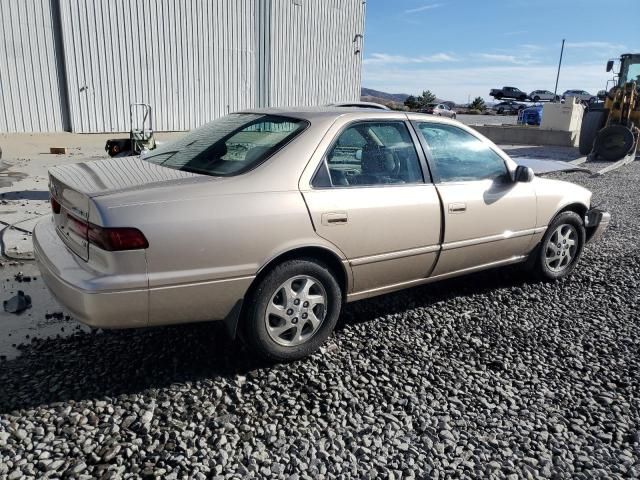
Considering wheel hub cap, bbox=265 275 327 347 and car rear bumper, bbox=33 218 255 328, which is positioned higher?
car rear bumper, bbox=33 218 255 328

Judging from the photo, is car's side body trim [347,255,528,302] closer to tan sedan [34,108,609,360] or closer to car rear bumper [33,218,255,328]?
tan sedan [34,108,609,360]

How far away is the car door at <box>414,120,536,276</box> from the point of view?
3865mm

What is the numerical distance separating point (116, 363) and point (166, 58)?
13554 millimetres

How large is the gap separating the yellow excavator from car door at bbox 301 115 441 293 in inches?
532

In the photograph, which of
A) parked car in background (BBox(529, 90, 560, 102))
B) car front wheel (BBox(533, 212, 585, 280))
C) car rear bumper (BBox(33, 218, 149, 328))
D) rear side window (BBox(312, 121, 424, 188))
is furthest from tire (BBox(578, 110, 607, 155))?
parked car in background (BBox(529, 90, 560, 102))

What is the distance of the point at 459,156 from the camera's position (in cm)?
408

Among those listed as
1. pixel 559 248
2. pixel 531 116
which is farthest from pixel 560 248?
pixel 531 116

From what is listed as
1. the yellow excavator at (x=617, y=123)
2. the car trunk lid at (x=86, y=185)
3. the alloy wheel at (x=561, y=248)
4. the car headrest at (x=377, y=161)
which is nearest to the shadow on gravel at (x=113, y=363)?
the car trunk lid at (x=86, y=185)

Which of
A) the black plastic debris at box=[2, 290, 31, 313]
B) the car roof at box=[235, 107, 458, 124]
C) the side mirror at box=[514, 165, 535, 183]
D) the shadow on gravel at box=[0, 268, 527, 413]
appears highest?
→ the car roof at box=[235, 107, 458, 124]

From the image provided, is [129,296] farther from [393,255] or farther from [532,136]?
[532,136]

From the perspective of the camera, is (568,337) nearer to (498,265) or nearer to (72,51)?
(498,265)

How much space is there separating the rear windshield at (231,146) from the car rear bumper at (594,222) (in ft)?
10.8

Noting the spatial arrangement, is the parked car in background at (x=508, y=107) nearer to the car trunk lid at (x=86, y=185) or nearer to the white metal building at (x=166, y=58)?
the white metal building at (x=166, y=58)

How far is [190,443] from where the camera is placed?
247 cm
